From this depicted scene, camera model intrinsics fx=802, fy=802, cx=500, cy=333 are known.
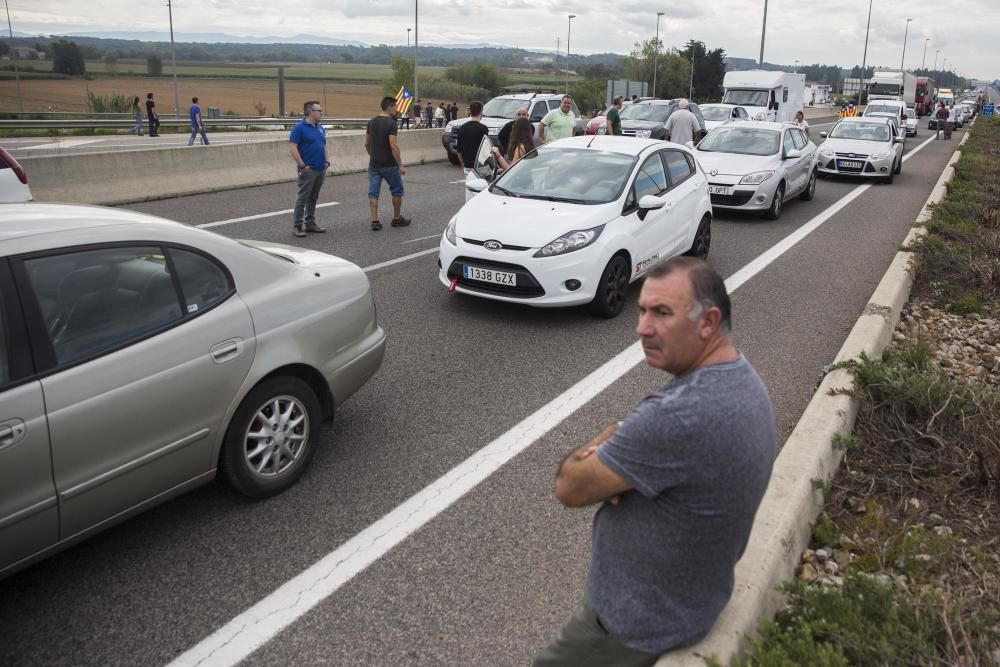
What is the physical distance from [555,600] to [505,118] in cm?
1930

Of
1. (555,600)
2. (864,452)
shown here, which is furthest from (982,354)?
(555,600)

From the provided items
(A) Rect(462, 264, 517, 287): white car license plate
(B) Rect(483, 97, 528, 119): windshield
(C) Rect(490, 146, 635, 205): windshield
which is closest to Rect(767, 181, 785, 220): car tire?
(C) Rect(490, 146, 635, 205): windshield

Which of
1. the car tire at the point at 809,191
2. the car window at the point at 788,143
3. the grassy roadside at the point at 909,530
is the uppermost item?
the car window at the point at 788,143

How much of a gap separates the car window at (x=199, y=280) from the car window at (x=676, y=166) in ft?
19.8

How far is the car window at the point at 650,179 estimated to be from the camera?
8078 millimetres

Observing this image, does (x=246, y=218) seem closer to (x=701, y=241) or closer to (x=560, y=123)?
(x=560, y=123)

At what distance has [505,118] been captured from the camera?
70.4 ft

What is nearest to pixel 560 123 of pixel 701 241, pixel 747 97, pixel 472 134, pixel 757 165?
pixel 472 134

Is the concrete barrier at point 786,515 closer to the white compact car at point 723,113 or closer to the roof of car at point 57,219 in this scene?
the roof of car at point 57,219

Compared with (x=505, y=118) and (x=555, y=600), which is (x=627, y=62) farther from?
(x=555, y=600)

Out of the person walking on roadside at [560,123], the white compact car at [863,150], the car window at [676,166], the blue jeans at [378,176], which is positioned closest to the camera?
the car window at [676,166]

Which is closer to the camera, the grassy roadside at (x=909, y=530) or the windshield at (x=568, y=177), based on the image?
the grassy roadside at (x=909, y=530)

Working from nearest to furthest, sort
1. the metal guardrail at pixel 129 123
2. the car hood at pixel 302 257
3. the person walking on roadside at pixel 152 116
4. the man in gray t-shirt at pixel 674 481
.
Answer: the man in gray t-shirt at pixel 674 481 → the car hood at pixel 302 257 → the metal guardrail at pixel 129 123 → the person walking on roadside at pixel 152 116

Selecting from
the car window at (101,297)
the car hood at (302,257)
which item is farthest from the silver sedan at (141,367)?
the car hood at (302,257)
